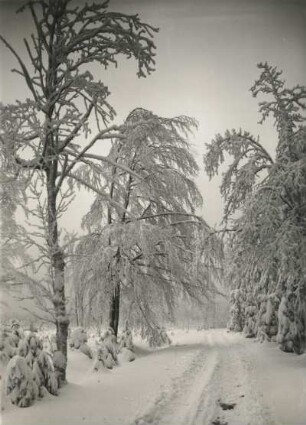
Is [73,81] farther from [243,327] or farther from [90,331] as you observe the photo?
[243,327]

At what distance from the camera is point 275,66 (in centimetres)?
552

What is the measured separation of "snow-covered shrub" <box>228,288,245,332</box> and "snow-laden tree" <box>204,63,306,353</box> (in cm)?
199

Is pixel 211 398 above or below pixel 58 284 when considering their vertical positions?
below

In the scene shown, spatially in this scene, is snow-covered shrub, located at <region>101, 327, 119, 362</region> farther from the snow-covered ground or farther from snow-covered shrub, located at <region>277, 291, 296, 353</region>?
snow-covered shrub, located at <region>277, 291, 296, 353</region>

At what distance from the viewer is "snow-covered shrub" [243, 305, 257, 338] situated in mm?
9231

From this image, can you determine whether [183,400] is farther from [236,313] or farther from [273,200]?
[236,313]

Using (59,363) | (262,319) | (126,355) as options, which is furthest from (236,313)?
(59,363)

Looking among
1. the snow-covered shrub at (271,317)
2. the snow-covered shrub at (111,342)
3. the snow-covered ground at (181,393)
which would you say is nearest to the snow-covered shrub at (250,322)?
the snow-covered shrub at (271,317)

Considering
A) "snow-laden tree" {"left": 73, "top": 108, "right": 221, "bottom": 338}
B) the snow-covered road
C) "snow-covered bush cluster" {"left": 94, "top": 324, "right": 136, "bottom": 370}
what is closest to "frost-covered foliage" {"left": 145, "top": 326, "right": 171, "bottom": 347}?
"snow-laden tree" {"left": 73, "top": 108, "right": 221, "bottom": 338}

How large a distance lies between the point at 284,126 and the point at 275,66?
985mm

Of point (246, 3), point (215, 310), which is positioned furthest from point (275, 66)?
point (215, 310)

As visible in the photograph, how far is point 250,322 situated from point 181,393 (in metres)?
5.52

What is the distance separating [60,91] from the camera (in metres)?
5.27

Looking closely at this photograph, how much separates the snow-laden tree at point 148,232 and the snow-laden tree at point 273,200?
19.6 inches
